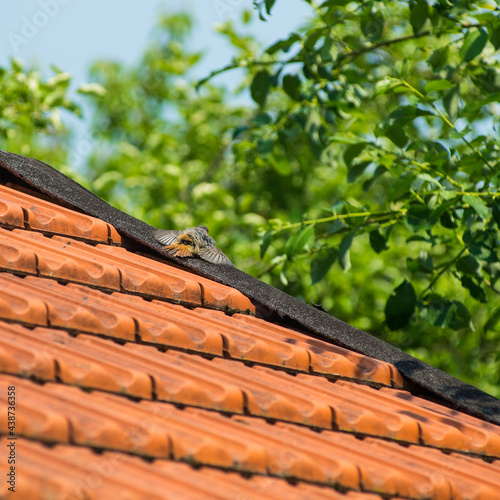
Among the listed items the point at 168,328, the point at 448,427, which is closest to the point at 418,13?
the point at 448,427

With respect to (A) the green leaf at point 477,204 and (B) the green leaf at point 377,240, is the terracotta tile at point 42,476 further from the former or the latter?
(B) the green leaf at point 377,240

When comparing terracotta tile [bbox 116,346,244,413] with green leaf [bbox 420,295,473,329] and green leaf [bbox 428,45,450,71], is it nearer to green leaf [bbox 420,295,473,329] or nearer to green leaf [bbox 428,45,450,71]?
green leaf [bbox 420,295,473,329]

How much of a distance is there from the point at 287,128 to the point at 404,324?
5.67 ft

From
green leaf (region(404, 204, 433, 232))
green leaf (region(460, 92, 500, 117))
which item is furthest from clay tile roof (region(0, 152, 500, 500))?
green leaf (region(460, 92, 500, 117))

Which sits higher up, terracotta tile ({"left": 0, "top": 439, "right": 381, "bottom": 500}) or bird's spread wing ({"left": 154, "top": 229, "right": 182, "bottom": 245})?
bird's spread wing ({"left": 154, "top": 229, "right": 182, "bottom": 245})

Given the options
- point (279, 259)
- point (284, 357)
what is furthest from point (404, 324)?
point (284, 357)

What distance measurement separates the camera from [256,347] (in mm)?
2154

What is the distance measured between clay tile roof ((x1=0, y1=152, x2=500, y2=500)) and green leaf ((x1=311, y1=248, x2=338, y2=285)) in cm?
79

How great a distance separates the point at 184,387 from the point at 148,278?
0.75m

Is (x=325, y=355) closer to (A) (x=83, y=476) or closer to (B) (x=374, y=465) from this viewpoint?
(B) (x=374, y=465)

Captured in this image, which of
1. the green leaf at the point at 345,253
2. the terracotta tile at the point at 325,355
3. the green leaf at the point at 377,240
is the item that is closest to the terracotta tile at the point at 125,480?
the terracotta tile at the point at 325,355

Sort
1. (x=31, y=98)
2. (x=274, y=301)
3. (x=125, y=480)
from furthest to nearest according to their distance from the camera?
1. (x=31, y=98)
2. (x=274, y=301)
3. (x=125, y=480)

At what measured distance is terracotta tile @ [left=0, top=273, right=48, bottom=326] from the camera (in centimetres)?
171

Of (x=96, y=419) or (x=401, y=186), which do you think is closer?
(x=96, y=419)
